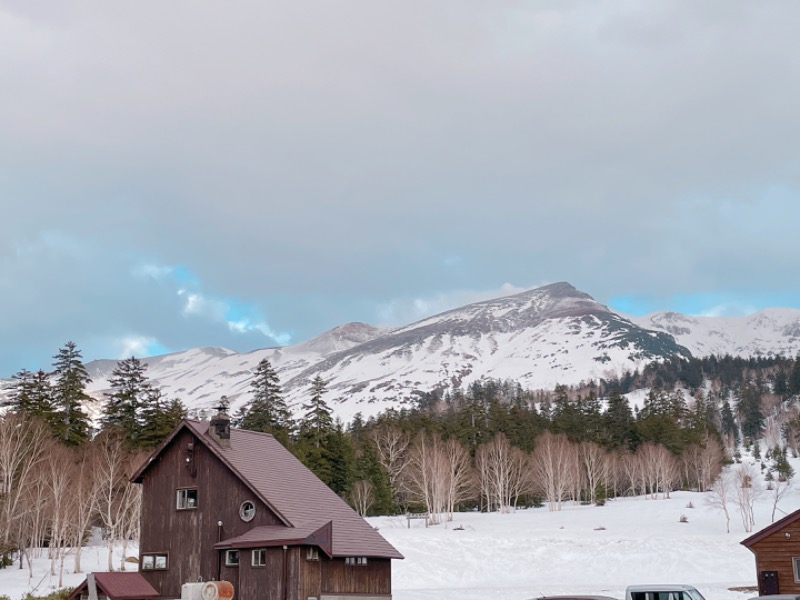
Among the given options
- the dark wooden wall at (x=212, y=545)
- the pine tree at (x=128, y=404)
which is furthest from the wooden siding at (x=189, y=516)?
the pine tree at (x=128, y=404)

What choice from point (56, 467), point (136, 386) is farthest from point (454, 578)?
point (136, 386)

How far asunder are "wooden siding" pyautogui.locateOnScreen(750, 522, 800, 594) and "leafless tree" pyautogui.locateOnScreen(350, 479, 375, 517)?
59.8 meters

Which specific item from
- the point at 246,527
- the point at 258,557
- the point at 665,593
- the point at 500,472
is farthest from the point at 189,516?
the point at 500,472

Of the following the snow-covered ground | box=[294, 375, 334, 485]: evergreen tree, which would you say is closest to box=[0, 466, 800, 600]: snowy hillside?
the snow-covered ground

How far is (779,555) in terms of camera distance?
42719 mm

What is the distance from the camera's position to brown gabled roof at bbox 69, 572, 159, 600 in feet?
132

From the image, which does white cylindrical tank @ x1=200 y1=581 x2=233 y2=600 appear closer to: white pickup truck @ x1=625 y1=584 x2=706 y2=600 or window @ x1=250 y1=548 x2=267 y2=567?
white pickup truck @ x1=625 y1=584 x2=706 y2=600

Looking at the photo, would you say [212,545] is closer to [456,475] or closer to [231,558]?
[231,558]

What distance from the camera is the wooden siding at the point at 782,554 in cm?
4225

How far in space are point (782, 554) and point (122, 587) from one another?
31.5 m

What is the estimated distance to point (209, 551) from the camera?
135 feet

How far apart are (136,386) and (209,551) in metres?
51.6

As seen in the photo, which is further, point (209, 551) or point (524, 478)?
point (524, 478)

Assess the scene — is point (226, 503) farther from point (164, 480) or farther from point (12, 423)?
point (12, 423)
